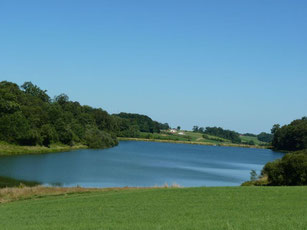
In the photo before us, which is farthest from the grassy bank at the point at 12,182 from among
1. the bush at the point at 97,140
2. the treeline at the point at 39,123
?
the bush at the point at 97,140

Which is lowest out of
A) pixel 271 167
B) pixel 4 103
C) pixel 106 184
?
pixel 106 184

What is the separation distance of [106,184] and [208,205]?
2606 cm

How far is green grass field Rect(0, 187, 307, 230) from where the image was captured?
14078mm

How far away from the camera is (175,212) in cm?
1745

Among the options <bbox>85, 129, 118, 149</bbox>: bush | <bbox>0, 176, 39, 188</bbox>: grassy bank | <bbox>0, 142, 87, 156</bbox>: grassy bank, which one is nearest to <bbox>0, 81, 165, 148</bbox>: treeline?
<bbox>85, 129, 118, 149</bbox>: bush

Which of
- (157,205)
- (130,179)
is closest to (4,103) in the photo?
(130,179)

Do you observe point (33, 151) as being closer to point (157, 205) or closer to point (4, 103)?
point (4, 103)

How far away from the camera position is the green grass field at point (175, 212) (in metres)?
14.1

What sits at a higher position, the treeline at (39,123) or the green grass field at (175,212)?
the treeline at (39,123)

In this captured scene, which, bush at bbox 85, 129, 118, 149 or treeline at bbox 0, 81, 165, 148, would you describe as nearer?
treeline at bbox 0, 81, 165, 148

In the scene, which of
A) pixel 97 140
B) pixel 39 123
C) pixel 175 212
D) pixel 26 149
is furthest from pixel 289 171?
pixel 97 140

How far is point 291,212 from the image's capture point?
54.1ft

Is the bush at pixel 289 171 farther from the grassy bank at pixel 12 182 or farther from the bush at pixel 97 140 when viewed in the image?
the bush at pixel 97 140

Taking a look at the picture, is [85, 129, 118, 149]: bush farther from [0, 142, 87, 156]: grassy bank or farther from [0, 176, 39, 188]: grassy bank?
[0, 176, 39, 188]: grassy bank
